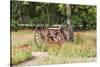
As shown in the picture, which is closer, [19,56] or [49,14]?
[19,56]

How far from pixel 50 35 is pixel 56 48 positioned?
0.50ft

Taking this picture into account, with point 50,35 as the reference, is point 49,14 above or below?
above

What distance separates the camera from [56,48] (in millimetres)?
2174

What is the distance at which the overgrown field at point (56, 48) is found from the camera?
202cm

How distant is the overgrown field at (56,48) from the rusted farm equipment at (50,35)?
0.05 meters

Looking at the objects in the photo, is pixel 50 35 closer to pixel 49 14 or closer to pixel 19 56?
pixel 49 14

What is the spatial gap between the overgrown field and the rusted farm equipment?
48 mm

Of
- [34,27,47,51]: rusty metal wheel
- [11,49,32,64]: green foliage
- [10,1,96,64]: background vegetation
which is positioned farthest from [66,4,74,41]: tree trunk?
[11,49,32,64]: green foliage

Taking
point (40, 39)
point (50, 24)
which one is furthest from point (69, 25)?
point (40, 39)

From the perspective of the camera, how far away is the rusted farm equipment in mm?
2107

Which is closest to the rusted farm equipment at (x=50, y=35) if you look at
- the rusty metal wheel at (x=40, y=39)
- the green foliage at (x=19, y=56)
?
the rusty metal wheel at (x=40, y=39)

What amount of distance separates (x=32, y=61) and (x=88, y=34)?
28.1 inches

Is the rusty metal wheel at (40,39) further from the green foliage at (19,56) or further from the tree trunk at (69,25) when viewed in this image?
the tree trunk at (69,25)

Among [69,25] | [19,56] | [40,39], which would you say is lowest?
[19,56]
